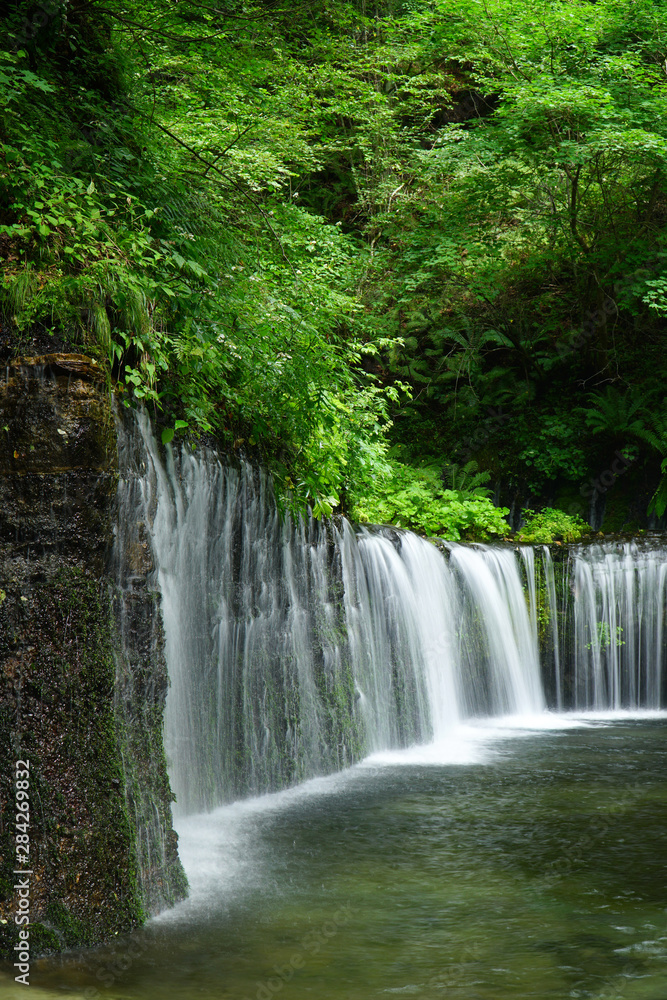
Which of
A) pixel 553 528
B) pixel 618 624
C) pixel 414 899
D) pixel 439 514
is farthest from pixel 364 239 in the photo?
pixel 414 899

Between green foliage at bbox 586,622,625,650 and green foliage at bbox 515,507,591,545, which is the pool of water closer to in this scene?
green foliage at bbox 586,622,625,650

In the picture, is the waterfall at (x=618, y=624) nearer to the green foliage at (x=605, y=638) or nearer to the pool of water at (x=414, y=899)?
the green foliage at (x=605, y=638)

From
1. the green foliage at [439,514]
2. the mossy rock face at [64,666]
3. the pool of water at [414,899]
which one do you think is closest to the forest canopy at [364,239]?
the green foliage at [439,514]

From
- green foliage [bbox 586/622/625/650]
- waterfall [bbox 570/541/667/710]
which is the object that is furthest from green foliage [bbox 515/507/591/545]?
green foliage [bbox 586/622/625/650]

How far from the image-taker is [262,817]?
690 centimetres

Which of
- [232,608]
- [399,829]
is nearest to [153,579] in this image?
[232,608]

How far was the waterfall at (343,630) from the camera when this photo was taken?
22.5ft

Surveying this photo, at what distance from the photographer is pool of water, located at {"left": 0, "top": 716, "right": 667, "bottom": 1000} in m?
4.00

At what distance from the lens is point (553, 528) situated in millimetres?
15688

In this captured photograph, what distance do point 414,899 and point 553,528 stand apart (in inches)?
445

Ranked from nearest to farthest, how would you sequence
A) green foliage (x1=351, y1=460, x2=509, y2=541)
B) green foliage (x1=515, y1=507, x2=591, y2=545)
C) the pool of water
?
the pool of water
green foliage (x1=351, y1=460, x2=509, y2=541)
green foliage (x1=515, y1=507, x2=591, y2=545)

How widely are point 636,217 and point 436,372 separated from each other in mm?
5158

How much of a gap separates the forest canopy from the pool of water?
289 cm

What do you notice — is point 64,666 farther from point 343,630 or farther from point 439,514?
point 439,514
